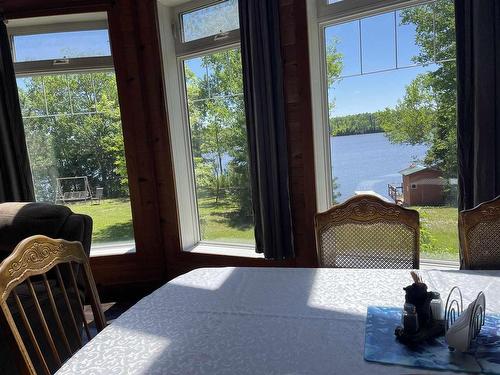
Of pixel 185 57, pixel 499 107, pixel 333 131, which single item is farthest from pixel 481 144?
pixel 185 57

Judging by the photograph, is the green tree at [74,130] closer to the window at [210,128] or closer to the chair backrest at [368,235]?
the window at [210,128]

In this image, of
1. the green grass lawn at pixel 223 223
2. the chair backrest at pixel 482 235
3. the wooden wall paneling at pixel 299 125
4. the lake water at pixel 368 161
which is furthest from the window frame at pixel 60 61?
the chair backrest at pixel 482 235

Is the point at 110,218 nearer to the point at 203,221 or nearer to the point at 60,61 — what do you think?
the point at 203,221

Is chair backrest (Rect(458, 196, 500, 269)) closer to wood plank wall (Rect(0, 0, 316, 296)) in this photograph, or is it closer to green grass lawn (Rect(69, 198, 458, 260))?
wood plank wall (Rect(0, 0, 316, 296))

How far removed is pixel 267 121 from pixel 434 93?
1035 mm

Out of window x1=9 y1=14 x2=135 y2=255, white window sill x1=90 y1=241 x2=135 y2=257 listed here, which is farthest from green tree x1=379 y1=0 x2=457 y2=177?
white window sill x1=90 y1=241 x2=135 y2=257

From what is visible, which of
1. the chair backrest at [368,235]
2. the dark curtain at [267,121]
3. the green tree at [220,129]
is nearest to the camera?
the chair backrest at [368,235]

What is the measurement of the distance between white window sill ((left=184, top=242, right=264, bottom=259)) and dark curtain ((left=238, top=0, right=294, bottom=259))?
0.32 metres

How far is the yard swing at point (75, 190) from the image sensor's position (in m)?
3.31

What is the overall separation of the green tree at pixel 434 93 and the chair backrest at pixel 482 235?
3.03 feet

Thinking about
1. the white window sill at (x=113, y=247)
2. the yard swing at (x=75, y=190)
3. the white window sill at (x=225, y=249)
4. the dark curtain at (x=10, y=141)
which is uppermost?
the dark curtain at (x=10, y=141)

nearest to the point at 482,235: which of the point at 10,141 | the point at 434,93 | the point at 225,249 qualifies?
the point at 434,93

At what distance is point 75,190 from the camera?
3334mm

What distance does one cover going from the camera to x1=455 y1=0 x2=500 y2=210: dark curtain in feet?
6.28
